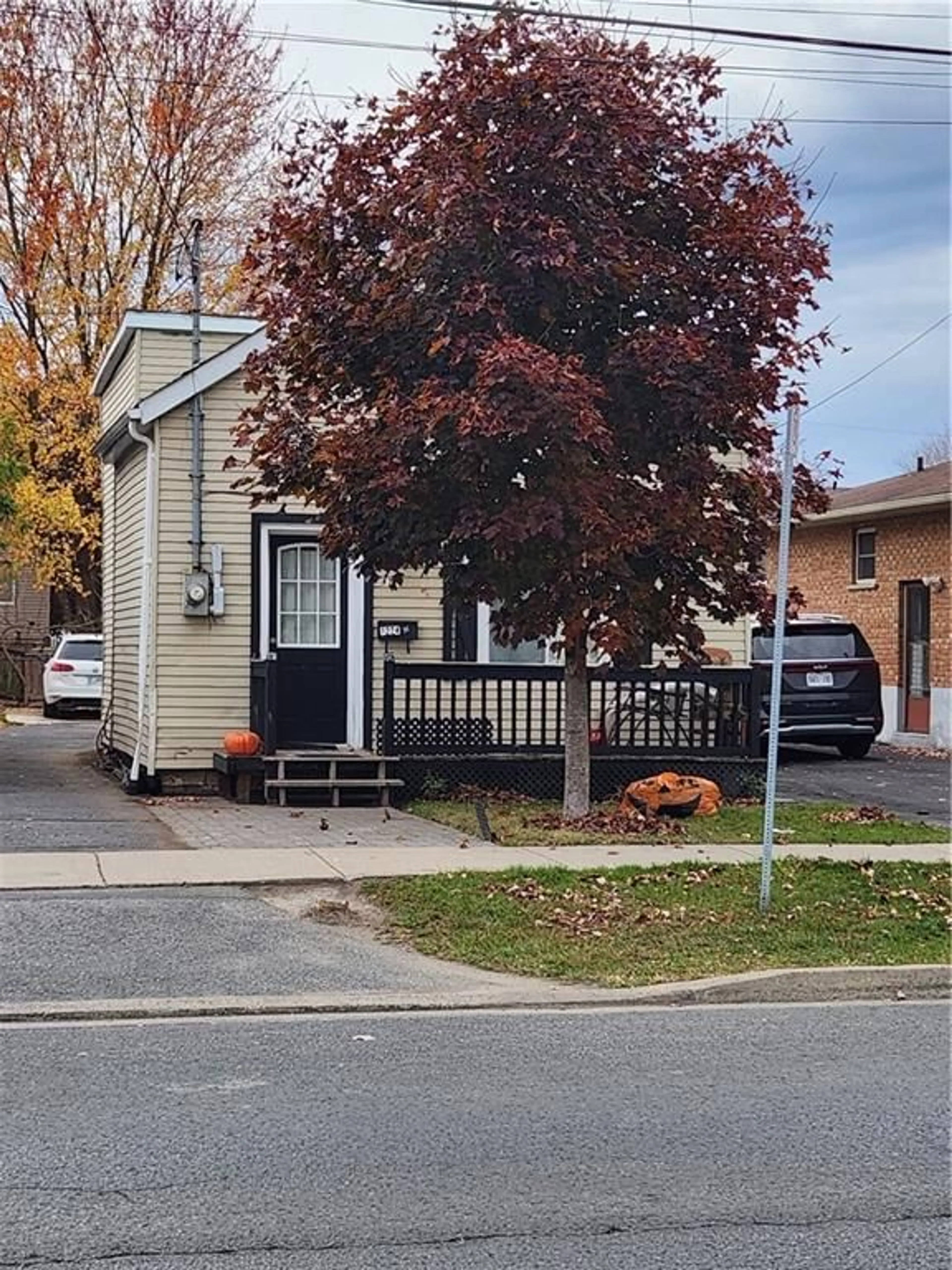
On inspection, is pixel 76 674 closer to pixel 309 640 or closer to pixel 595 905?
pixel 309 640

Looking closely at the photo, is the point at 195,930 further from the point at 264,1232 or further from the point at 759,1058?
the point at 264,1232

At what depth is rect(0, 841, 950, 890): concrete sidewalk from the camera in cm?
1067

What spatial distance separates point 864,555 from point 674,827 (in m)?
15.0

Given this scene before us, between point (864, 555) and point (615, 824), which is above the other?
point (864, 555)

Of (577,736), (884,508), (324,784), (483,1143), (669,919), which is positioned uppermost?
(884,508)

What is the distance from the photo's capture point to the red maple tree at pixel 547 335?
11.8 m

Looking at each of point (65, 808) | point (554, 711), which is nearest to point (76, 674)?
point (65, 808)

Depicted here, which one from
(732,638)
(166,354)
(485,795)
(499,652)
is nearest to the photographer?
(485,795)

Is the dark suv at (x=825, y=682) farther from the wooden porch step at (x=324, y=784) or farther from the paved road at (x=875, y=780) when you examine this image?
the wooden porch step at (x=324, y=784)

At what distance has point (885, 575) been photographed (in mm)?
26141

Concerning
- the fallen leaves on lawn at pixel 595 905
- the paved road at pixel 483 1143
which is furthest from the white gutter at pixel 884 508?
the paved road at pixel 483 1143

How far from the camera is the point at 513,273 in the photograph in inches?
475

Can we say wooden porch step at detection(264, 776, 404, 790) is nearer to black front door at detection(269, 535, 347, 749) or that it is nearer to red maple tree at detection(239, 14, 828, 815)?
black front door at detection(269, 535, 347, 749)

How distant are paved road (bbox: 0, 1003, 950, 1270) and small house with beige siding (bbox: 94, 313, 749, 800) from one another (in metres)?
8.21
